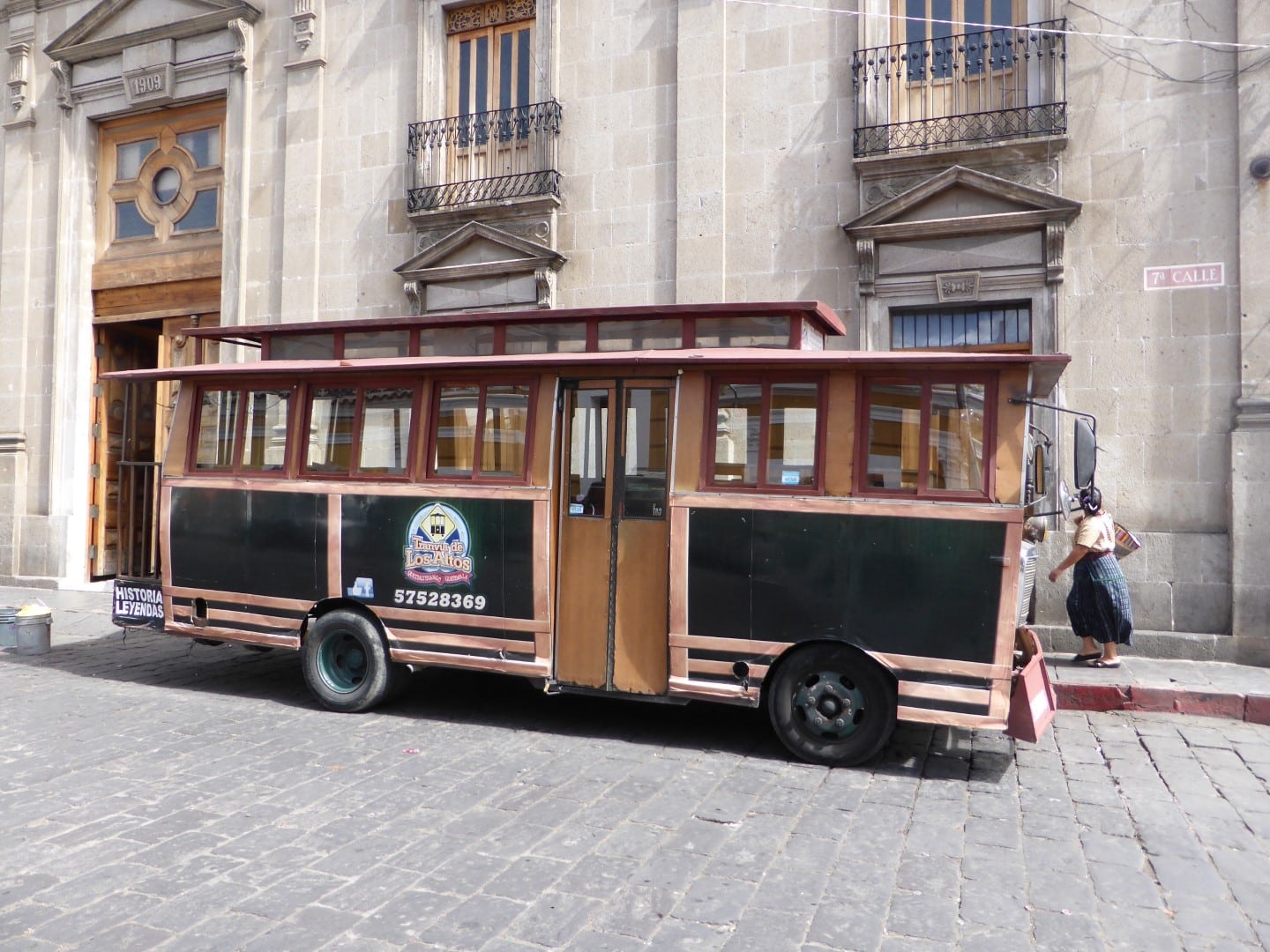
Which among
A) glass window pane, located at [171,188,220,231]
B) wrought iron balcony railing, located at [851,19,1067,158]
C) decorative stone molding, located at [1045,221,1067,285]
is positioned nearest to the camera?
decorative stone molding, located at [1045,221,1067,285]

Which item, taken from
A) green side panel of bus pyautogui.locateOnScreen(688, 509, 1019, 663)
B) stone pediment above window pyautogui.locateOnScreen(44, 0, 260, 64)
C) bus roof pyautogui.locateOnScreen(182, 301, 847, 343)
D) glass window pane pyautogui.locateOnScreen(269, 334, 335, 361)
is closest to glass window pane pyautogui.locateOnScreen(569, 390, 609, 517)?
bus roof pyautogui.locateOnScreen(182, 301, 847, 343)

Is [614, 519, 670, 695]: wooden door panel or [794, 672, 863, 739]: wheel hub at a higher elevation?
[614, 519, 670, 695]: wooden door panel

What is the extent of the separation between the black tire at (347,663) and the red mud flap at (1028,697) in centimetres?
431

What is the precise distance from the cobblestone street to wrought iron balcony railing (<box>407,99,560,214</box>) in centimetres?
717

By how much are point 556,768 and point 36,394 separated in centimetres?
1308

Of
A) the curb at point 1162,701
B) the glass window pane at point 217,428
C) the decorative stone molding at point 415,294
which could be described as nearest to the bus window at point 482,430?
the glass window pane at point 217,428

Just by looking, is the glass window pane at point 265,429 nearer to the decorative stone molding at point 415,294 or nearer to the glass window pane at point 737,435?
the glass window pane at point 737,435

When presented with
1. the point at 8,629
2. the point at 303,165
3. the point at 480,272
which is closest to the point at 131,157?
the point at 303,165

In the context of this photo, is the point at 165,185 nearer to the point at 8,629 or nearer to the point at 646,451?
the point at 8,629

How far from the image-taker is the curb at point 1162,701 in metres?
7.37

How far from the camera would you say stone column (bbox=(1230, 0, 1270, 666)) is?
8.82 metres

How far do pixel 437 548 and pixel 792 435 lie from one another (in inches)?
105

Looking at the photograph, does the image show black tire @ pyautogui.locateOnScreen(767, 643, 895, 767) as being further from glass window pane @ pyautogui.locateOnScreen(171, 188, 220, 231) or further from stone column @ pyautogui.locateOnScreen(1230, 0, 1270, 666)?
glass window pane @ pyautogui.locateOnScreen(171, 188, 220, 231)

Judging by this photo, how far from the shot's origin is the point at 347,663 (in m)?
7.30
